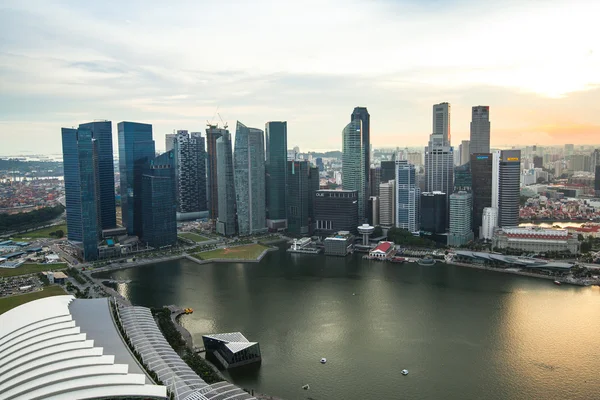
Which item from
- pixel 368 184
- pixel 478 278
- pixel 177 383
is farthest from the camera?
pixel 368 184

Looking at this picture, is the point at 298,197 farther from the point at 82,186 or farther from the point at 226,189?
the point at 82,186

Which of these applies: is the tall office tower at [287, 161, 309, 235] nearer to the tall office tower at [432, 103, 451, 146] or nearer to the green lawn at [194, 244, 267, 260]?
the green lawn at [194, 244, 267, 260]

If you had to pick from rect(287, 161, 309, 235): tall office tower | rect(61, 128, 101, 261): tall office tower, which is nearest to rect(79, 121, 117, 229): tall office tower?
rect(61, 128, 101, 261): tall office tower

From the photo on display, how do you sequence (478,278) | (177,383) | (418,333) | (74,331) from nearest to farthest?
(177,383)
(74,331)
(418,333)
(478,278)

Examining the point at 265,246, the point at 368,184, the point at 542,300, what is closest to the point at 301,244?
the point at 265,246

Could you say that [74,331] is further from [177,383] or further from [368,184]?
[368,184]
